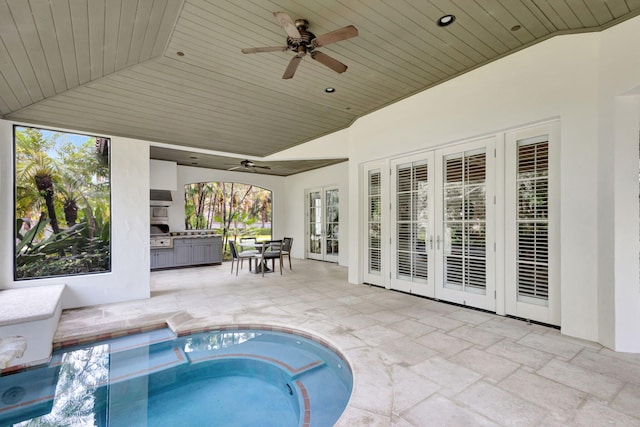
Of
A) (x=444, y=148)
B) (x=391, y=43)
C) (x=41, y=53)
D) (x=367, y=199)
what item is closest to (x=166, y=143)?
(x=41, y=53)

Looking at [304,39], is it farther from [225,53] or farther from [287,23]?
[225,53]

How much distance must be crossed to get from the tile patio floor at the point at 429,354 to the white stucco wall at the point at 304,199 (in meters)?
3.22

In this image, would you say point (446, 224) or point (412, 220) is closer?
point (446, 224)

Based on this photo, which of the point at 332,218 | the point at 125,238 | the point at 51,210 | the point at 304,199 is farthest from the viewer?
the point at 304,199

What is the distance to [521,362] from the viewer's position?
274 centimetres

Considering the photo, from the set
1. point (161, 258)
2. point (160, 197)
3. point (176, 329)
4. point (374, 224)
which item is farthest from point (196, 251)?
point (374, 224)

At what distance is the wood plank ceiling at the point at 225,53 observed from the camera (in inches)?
104

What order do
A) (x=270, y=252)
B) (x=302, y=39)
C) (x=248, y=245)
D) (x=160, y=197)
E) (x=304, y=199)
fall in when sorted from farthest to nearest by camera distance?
(x=304, y=199)
(x=160, y=197)
(x=248, y=245)
(x=270, y=252)
(x=302, y=39)

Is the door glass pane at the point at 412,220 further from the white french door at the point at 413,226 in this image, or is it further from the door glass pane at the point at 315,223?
the door glass pane at the point at 315,223

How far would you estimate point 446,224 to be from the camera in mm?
4551

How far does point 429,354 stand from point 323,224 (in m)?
6.70

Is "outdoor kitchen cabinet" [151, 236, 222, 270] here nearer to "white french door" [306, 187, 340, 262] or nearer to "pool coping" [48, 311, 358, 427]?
"white french door" [306, 187, 340, 262]

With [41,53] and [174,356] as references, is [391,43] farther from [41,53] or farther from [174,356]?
[174,356]

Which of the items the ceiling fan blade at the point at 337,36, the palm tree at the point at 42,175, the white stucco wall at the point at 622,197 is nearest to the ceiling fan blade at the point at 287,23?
the ceiling fan blade at the point at 337,36
